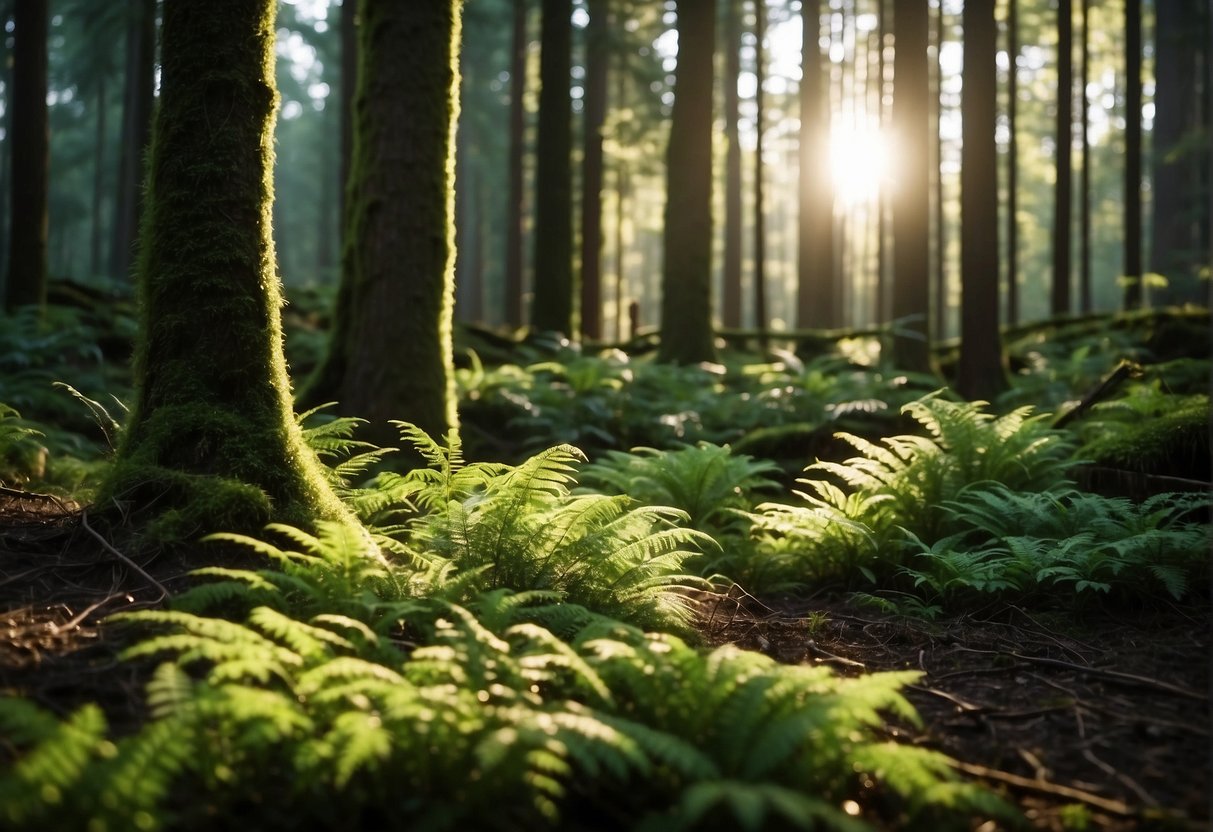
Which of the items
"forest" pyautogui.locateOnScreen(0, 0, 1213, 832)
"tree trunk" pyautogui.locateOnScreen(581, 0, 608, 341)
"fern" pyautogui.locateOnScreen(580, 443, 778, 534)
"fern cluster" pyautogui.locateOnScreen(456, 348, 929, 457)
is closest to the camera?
"forest" pyautogui.locateOnScreen(0, 0, 1213, 832)

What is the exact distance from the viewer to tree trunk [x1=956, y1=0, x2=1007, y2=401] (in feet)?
34.8

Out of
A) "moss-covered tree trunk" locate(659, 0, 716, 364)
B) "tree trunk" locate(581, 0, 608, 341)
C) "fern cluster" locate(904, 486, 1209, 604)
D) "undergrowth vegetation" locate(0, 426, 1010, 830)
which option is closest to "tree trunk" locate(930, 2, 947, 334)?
"tree trunk" locate(581, 0, 608, 341)

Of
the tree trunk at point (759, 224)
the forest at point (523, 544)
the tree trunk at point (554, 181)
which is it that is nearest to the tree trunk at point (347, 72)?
the tree trunk at point (554, 181)

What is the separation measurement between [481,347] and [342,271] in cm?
537

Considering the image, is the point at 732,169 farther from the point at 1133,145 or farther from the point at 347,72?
the point at 347,72

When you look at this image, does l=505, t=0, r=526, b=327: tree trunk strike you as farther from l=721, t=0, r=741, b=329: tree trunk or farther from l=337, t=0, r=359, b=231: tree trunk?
l=721, t=0, r=741, b=329: tree trunk

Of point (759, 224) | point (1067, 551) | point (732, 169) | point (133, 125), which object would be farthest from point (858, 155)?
point (1067, 551)

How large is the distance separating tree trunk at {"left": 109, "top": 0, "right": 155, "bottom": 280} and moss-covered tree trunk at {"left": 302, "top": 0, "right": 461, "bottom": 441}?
455 inches

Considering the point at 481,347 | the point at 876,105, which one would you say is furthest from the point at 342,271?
the point at 876,105

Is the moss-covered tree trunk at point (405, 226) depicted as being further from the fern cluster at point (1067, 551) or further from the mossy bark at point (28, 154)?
the mossy bark at point (28, 154)

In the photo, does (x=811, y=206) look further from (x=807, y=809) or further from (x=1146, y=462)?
(x=807, y=809)

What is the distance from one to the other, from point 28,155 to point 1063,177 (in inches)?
693

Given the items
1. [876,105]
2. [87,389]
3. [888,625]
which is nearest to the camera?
[888,625]

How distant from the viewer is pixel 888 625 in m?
4.81
